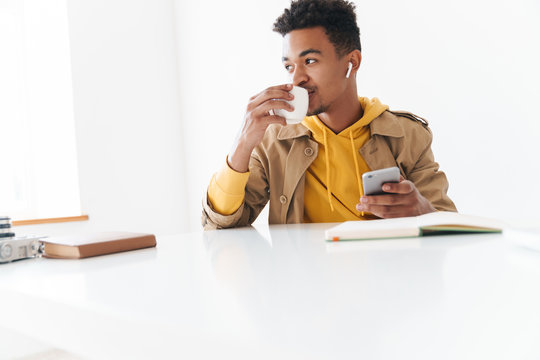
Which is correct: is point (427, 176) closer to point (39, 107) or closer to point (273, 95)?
point (273, 95)

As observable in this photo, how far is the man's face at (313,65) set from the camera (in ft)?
4.42

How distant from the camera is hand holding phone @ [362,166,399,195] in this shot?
2.97 feet

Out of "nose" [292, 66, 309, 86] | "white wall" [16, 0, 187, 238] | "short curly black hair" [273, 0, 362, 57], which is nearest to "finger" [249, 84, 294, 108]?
"nose" [292, 66, 309, 86]

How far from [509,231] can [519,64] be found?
1507 mm

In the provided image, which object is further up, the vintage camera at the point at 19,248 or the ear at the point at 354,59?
the ear at the point at 354,59

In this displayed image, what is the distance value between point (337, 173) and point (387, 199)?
0.39 meters

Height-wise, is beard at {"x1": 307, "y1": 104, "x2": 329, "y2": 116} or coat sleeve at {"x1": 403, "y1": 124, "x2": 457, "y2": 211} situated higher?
beard at {"x1": 307, "y1": 104, "x2": 329, "y2": 116}

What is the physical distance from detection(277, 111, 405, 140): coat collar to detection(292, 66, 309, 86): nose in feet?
0.43

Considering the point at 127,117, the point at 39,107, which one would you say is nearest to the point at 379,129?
the point at 127,117

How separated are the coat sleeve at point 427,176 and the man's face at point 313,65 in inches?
11.3

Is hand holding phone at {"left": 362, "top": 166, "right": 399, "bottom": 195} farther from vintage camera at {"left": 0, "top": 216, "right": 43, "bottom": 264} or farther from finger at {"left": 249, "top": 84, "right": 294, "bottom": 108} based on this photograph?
vintage camera at {"left": 0, "top": 216, "right": 43, "bottom": 264}

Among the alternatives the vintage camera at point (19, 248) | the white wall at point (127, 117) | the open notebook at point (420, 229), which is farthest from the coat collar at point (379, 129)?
the white wall at point (127, 117)

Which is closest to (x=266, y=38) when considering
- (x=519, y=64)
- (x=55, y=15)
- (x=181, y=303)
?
(x=55, y=15)

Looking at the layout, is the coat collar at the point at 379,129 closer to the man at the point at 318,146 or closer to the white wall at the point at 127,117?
the man at the point at 318,146
